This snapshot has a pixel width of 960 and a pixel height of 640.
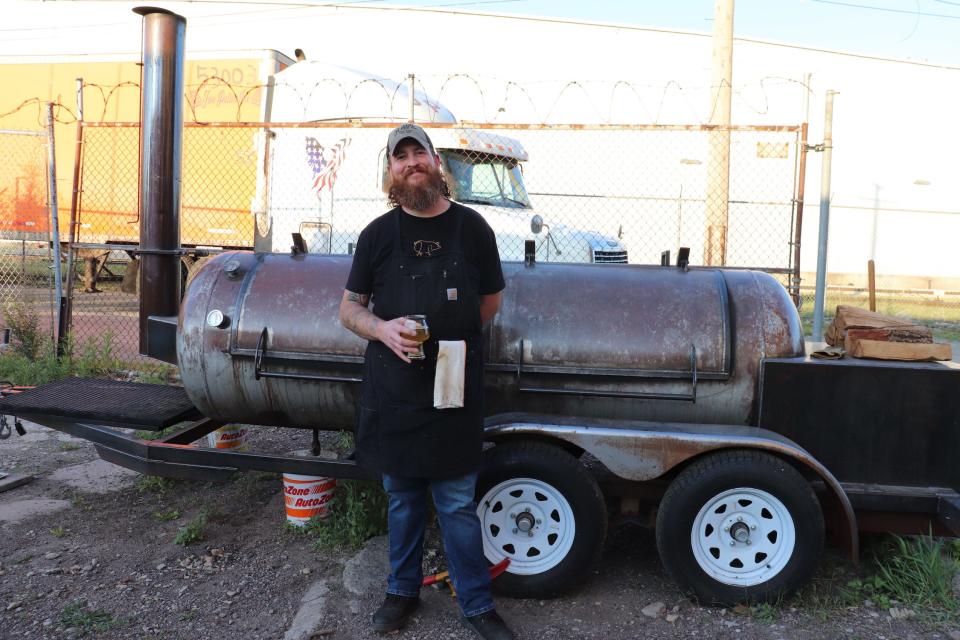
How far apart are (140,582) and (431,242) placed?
7.24ft

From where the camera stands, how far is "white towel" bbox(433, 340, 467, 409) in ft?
9.34

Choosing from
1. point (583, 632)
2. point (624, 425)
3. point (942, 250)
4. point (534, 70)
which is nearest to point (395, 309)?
point (624, 425)

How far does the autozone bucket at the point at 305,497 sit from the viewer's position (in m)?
4.06

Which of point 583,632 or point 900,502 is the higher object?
point 900,502

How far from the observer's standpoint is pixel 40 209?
13.2m

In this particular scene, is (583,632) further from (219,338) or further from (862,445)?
(219,338)

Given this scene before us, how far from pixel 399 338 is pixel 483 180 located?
580 centimetres

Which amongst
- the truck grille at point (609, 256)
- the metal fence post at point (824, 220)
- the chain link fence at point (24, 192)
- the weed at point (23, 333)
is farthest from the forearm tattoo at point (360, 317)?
the chain link fence at point (24, 192)

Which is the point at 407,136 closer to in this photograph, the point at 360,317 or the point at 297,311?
the point at 360,317

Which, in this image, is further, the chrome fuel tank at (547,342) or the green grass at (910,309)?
the green grass at (910,309)

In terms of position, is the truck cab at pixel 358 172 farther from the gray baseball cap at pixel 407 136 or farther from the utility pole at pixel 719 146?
the gray baseball cap at pixel 407 136

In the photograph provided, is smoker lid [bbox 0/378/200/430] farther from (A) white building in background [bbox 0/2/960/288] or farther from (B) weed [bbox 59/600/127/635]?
(A) white building in background [bbox 0/2/960/288]

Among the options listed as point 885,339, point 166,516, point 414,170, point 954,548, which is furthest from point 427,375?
point 954,548

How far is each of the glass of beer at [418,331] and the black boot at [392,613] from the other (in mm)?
1122
